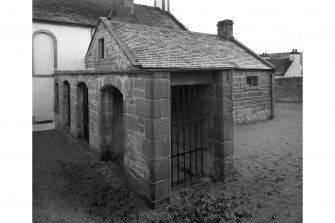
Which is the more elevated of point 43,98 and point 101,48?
point 101,48

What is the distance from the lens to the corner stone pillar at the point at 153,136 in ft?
17.0

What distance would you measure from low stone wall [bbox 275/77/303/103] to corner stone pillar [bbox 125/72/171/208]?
17772mm

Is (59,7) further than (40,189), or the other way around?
(59,7)

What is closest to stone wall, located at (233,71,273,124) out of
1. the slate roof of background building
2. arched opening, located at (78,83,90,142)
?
arched opening, located at (78,83,90,142)

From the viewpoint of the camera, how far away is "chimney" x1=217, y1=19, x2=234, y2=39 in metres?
16.0

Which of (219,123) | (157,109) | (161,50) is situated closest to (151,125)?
(157,109)

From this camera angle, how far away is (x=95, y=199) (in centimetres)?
568

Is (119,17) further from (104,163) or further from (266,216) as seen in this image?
(266,216)

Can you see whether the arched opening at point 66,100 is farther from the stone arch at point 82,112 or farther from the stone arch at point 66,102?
the stone arch at point 82,112

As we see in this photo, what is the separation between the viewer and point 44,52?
48.0 ft

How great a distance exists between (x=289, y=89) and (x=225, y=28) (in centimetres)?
848

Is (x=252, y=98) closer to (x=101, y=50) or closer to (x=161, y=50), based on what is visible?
(x=101, y=50)
